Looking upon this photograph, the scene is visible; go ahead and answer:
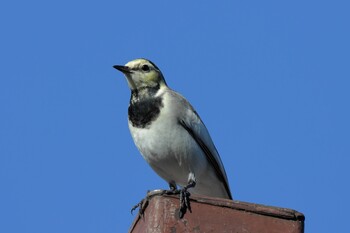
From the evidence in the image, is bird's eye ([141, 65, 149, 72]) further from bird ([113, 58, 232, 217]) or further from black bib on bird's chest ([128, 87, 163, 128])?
black bib on bird's chest ([128, 87, 163, 128])

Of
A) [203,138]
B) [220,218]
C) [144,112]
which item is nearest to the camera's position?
[220,218]

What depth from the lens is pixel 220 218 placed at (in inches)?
274

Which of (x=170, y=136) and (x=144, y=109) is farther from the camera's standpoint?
(x=144, y=109)

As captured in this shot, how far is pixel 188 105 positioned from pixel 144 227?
4212 millimetres

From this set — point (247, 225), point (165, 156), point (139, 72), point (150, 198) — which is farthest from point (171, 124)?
point (247, 225)

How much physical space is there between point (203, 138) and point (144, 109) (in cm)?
97

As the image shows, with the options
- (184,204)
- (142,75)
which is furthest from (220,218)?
(142,75)

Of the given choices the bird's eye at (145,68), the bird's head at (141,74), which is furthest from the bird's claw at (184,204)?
the bird's eye at (145,68)

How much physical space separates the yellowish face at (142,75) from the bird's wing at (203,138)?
768 mm

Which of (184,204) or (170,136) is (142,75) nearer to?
(170,136)

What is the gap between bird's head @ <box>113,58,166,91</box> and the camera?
11500 millimetres

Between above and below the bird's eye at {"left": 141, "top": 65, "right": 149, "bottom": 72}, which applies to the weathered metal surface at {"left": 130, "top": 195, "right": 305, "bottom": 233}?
below

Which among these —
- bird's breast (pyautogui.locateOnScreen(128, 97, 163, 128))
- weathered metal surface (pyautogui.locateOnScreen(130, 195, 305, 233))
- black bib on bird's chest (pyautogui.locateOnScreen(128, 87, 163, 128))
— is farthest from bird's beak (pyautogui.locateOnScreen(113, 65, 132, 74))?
weathered metal surface (pyautogui.locateOnScreen(130, 195, 305, 233))

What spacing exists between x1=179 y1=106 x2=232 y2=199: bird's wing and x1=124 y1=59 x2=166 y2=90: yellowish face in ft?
2.52
